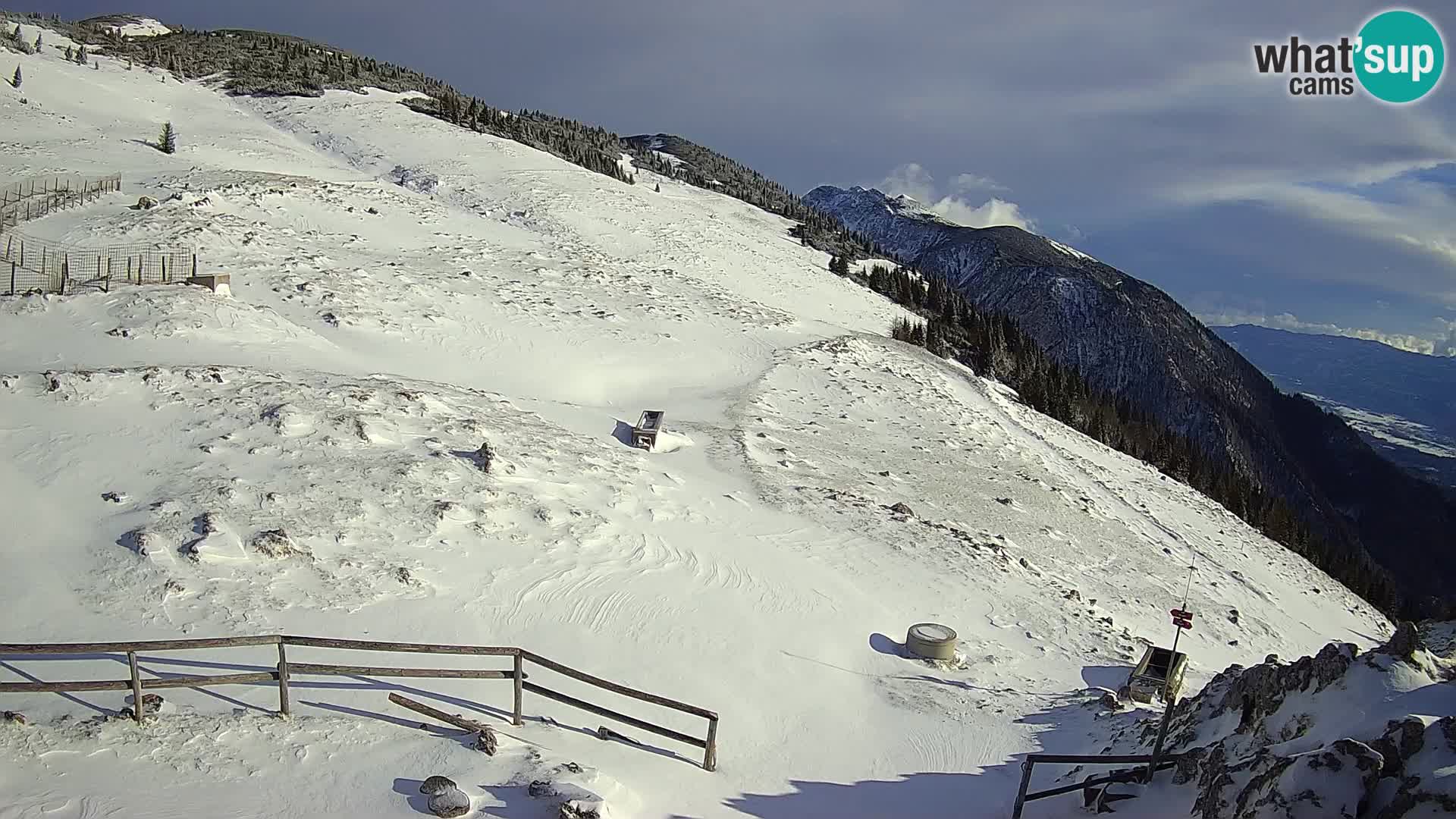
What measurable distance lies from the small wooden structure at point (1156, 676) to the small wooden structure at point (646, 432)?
39.7 ft

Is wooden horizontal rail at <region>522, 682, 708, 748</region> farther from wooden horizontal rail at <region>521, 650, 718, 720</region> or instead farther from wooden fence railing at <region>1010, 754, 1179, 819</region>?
wooden fence railing at <region>1010, 754, 1179, 819</region>

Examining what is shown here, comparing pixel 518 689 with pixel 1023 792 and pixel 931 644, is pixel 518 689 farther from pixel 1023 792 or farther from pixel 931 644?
pixel 931 644

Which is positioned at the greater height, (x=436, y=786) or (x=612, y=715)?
(x=436, y=786)

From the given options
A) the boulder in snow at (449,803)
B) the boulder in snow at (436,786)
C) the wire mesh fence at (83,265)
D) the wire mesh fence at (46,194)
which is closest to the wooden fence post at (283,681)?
the boulder in snow at (436,786)

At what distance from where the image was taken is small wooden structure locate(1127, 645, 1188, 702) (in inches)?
548

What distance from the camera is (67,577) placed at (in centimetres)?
1116

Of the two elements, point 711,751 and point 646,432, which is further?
point 646,432

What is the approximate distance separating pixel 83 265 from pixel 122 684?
843 inches

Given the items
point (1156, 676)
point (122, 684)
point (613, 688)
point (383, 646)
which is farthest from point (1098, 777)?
point (122, 684)

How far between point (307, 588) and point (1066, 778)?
11.0 metres

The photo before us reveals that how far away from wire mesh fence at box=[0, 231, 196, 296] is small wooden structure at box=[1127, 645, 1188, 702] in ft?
82.3

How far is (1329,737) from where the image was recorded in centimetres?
774

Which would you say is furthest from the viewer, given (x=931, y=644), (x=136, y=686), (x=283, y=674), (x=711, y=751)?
(x=931, y=644)

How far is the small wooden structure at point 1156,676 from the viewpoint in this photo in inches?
548
